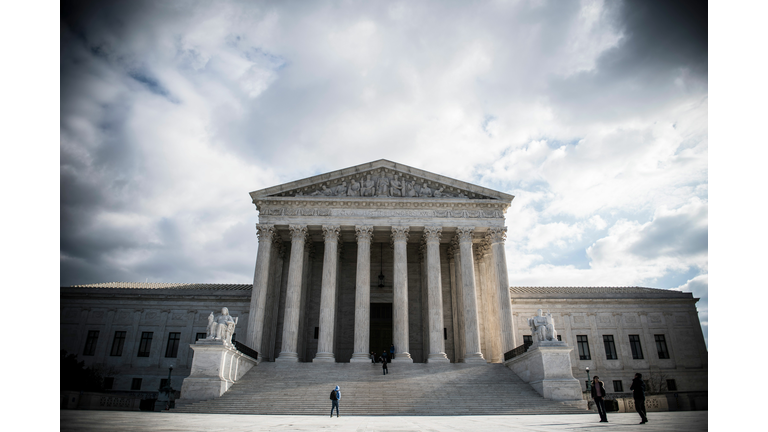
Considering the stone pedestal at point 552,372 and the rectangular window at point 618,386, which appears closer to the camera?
the stone pedestal at point 552,372

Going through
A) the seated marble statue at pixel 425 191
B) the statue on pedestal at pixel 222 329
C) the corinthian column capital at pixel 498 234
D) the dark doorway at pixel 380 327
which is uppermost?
the seated marble statue at pixel 425 191

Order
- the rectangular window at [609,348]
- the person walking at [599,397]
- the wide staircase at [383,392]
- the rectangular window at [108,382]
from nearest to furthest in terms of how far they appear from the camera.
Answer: the person walking at [599,397]
the wide staircase at [383,392]
the rectangular window at [108,382]
the rectangular window at [609,348]

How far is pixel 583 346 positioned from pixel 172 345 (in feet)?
120

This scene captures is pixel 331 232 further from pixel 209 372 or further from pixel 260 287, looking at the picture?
pixel 209 372

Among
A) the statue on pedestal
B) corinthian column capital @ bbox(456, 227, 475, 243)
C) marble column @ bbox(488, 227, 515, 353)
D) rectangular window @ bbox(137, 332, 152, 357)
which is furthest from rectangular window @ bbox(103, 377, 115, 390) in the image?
marble column @ bbox(488, 227, 515, 353)

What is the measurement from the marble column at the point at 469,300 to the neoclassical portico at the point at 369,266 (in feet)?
0.24

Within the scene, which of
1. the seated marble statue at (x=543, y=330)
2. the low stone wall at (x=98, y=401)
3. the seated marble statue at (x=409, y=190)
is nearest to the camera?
the low stone wall at (x=98, y=401)

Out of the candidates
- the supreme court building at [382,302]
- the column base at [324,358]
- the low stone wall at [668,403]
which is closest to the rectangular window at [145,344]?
the supreme court building at [382,302]

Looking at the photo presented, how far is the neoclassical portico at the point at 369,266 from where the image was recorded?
30.9 meters

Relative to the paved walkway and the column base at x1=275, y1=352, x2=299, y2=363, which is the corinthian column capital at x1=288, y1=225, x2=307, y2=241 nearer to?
the column base at x1=275, y1=352, x2=299, y2=363

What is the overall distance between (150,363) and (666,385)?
4462 centimetres

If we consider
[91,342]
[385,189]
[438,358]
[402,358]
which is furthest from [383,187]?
[91,342]

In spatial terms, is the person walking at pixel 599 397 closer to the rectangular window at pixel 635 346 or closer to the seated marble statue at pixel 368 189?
the seated marble statue at pixel 368 189

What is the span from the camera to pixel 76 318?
1508 inches
